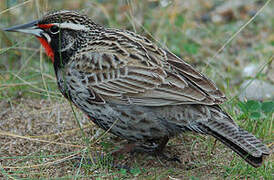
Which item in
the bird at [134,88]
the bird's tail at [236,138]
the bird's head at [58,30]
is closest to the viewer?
the bird's tail at [236,138]

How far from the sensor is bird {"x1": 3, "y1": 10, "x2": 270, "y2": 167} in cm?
450

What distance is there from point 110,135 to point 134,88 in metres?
1.01

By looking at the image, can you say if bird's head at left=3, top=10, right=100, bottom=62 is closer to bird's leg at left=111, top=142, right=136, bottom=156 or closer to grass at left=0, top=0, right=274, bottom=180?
grass at left=0, top=0, right=274, bottom=180

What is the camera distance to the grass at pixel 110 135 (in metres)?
4.68

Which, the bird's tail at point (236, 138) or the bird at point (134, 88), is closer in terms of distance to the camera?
the bird's tail at point (236, 138)

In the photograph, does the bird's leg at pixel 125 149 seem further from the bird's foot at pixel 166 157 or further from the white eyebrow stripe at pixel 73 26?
the white eyebrow stripe at pixel 73 26

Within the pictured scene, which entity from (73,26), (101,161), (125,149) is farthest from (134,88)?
(73,26)

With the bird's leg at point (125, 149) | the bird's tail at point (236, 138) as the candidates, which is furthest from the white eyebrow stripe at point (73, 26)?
the bird's tail at point (236, 138)

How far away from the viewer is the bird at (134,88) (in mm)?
4500

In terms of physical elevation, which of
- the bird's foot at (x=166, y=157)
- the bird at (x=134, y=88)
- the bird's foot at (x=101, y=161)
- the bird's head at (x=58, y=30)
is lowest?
the bird's foot at (x=166, y=157)

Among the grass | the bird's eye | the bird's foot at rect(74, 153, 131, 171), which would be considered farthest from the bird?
the grass

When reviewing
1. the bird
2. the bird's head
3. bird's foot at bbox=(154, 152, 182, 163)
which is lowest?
bird's foot at bbox=(154, 152, 182, 163)

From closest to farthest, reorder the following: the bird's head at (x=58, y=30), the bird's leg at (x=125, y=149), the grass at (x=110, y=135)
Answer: the grass at (x=110, y=135) < the bird's leg at (x=125, y=149) < the bird's head at (x=58, y=30)

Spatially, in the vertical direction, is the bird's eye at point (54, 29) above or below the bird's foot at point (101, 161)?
above
